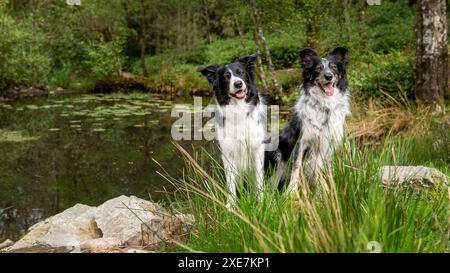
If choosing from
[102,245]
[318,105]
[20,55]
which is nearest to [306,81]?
[318,105]

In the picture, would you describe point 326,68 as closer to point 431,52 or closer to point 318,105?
point 318,105

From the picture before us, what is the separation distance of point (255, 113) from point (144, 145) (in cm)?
568

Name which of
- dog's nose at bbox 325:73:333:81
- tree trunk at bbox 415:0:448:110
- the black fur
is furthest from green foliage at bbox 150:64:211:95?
dog's nose at bbox 325:73:333:81

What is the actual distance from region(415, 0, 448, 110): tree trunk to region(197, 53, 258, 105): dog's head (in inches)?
186

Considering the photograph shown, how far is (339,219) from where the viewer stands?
221 cm

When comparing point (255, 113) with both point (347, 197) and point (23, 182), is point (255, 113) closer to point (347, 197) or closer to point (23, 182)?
point (347, 197)

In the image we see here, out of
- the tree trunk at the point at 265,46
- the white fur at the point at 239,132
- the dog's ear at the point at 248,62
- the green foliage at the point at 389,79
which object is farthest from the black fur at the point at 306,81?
the tree trunk at the point at 265,46

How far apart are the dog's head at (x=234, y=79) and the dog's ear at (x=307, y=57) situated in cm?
47

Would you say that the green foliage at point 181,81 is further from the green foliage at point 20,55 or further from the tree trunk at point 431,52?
the tree trunk at point 431,52

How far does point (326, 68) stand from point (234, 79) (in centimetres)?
91

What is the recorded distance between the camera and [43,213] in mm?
6309

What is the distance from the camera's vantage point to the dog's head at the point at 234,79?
15.6ft
